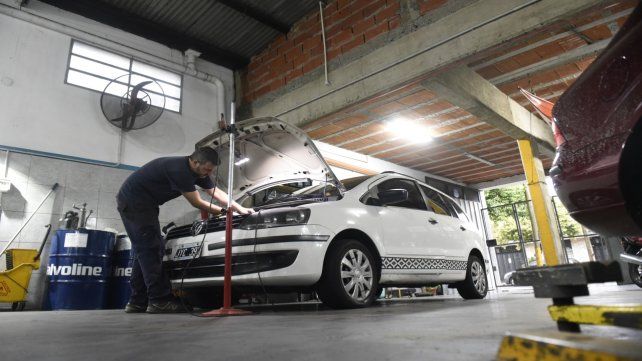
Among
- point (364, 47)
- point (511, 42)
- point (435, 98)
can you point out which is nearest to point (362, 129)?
point (435, 98)

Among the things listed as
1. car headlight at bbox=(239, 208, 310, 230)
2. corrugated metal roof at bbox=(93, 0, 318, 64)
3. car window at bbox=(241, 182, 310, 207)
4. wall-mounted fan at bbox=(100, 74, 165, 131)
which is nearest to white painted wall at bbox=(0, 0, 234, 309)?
wall-mounted fan at bbox=(100, 74, 165, 131)

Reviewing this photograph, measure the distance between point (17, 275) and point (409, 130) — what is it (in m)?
7.56

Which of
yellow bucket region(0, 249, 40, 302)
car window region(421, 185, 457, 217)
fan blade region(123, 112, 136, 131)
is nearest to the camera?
car window region(421, 185, 457, 217)

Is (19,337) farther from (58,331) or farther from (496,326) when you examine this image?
(496,326)

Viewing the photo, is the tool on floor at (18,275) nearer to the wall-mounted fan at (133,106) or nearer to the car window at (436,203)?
the wall-mounted fan at (133,106)

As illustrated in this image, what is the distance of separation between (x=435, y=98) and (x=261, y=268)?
223 inches

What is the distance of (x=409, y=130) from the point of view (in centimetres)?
921

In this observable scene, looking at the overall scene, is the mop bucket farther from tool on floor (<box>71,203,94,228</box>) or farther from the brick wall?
the brick wall

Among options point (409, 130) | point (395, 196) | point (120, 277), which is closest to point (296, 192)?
point (395, 196)

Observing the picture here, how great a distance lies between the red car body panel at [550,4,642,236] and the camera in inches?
68.4

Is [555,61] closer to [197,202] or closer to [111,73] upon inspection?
[197,202]

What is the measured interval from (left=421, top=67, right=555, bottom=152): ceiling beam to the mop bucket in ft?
19.3

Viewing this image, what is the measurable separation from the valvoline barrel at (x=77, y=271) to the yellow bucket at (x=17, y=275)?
0.24 meters

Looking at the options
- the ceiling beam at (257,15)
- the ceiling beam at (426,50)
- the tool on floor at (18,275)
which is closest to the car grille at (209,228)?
the tool on floor at (18,275)
